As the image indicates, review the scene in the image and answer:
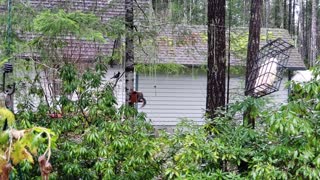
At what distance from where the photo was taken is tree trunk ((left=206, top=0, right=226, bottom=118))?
18.8ft

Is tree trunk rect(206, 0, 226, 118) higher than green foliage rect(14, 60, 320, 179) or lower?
higher

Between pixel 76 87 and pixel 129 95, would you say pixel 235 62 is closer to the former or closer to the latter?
pixel 129 95

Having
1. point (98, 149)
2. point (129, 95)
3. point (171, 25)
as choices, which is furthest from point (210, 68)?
point (98, 149)

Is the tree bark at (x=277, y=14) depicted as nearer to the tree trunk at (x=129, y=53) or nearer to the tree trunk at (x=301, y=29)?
the tree trunk at (x=301, y=29)

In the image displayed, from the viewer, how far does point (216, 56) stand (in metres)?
5.75

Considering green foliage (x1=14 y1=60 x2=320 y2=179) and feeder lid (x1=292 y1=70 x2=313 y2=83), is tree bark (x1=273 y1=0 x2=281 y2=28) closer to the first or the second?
feeder lid (x1=292 y1=70 x2=313 y2=83)

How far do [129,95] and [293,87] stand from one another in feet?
8.04

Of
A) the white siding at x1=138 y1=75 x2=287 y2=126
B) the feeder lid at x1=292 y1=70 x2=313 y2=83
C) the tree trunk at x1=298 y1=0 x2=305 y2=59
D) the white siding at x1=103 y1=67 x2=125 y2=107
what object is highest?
the tree trunk at x1=298 y1=0 x2=305 y2=59

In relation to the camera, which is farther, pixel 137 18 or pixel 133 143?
pixel 137 18

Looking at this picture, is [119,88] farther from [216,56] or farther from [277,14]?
[277,14]

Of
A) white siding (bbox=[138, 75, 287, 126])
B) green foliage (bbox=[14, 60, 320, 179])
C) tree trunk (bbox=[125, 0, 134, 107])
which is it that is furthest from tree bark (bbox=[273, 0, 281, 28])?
green foliage (bbox=[14, 60, 320, 179])

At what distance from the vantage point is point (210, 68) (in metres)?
5.78

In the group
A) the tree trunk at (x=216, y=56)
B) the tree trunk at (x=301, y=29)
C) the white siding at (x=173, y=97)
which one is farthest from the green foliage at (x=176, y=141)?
the tree trunk at (x=301, y=29)

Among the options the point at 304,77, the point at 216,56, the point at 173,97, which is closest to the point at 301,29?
the point at 173,97
